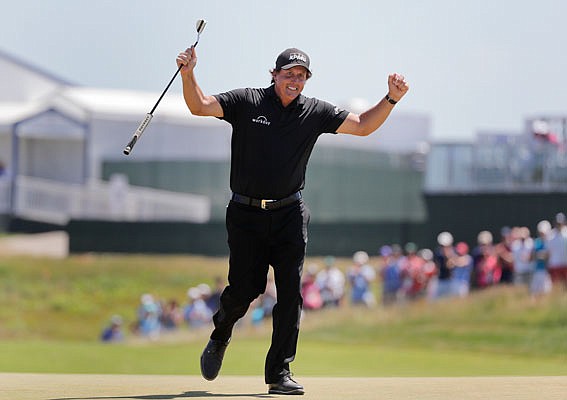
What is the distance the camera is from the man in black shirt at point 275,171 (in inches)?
347

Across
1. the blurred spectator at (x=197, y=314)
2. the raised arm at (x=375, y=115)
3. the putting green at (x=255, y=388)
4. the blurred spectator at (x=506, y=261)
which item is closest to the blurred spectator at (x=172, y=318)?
the blurred spectator at (x=197, y=314)

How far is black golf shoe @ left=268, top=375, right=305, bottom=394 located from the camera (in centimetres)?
870

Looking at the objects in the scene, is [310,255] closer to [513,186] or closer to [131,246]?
[131,246]

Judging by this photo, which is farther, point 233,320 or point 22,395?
point 233,320

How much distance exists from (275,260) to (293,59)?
3.92ft

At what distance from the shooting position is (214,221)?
45406 mm

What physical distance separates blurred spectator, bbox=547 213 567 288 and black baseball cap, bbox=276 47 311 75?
49.2 feet

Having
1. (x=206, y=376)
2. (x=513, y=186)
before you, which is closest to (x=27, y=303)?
(x=513, y=186)

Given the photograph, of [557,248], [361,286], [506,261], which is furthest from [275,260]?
[361,286]

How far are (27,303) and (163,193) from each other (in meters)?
6.51

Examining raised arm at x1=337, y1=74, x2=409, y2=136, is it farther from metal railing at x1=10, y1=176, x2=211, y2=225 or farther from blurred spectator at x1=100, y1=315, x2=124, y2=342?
metal railing at x1=10, y1=176, x2=211, y2=225

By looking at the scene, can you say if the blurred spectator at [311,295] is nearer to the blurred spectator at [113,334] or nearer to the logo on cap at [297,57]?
the blurred spectator at [113,334]

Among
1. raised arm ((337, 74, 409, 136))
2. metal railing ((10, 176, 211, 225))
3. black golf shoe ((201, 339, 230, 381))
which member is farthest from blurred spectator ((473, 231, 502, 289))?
metal railing ((10, 176, 211, 225))

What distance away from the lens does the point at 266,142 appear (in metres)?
8.82
